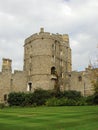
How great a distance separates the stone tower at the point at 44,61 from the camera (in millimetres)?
49688

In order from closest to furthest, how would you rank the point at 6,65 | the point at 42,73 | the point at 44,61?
the point at 42,73
the point at 44,61
the point at 6,65

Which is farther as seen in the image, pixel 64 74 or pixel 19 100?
pixel 64 74

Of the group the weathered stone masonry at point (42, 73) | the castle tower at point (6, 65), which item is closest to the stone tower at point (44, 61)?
the weathered stone masonry at point (42, 73)

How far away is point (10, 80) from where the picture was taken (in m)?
51.3

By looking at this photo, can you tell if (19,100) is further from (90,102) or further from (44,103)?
(90,102)

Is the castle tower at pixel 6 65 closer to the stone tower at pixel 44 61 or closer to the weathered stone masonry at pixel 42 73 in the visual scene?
the weathered stone masonry at pixel 42 73

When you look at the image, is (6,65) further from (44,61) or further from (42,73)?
(44,61)

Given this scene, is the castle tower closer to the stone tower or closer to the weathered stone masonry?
the weathered stone masonry

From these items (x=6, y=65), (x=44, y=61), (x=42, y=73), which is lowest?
(x=42, y=73)

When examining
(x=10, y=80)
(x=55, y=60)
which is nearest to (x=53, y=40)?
(x=55, y=60)

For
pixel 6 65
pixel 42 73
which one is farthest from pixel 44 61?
pixel 6 65

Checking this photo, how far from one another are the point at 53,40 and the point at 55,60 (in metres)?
3.99

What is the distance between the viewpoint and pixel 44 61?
50.1 metres

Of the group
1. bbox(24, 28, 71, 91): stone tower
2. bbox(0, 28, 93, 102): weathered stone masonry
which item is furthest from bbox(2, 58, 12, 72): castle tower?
bbox(24, 28, 71, 91): stone tower
